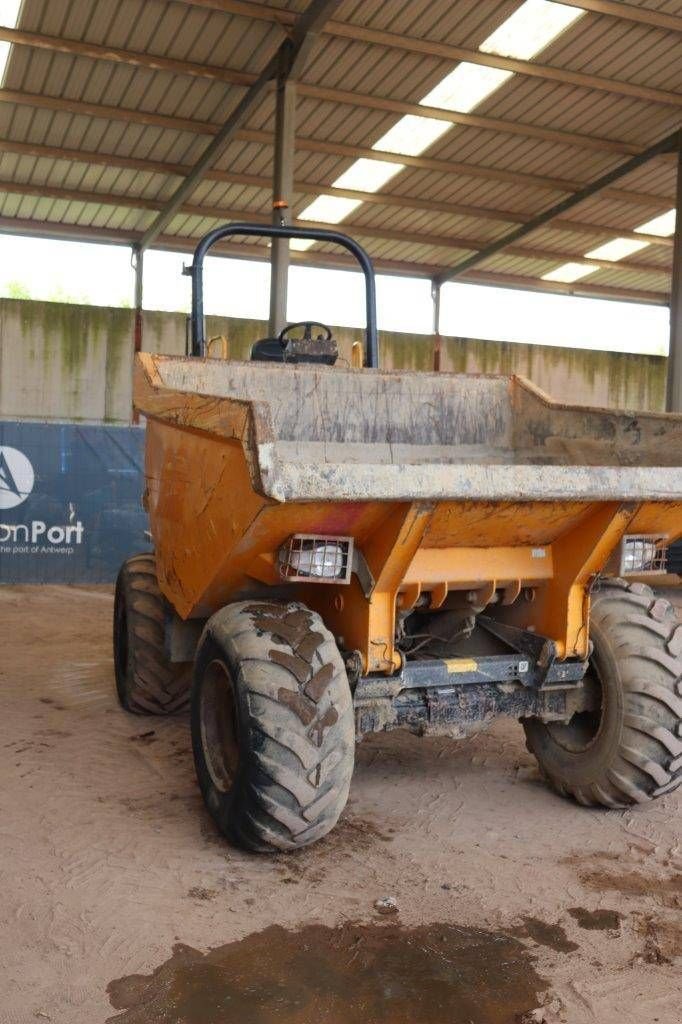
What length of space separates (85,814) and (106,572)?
6884mm

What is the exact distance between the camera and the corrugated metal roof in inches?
434

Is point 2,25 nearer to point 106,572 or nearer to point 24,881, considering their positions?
point 106,572

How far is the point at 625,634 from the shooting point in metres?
3.97

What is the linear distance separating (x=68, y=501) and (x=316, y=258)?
10.8m

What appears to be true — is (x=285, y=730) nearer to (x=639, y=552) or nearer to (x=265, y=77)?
(x=639, y=552)

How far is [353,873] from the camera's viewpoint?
3.46 metres

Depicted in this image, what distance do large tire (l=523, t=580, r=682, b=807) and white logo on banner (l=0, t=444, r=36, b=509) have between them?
756cm

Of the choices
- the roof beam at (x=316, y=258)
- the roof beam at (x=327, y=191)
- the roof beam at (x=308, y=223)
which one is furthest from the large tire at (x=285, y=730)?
the roof beam at (x=316, y=258)

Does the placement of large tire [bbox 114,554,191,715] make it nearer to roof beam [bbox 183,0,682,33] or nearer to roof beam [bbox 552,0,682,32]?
roof beam [bbox 183,0,682,33]

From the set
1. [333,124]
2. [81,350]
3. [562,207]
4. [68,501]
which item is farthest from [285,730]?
[562,207]

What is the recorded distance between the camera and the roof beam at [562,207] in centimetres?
1412

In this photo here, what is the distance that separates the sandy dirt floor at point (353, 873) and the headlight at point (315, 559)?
106cm

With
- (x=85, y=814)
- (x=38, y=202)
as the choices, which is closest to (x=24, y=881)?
(x=85, y=814)

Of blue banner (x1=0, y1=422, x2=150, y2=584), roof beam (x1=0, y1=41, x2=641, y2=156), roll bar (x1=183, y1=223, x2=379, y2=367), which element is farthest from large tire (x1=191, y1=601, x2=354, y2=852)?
roof beam (x1=0, y1=41, x2=641, y2=156)
